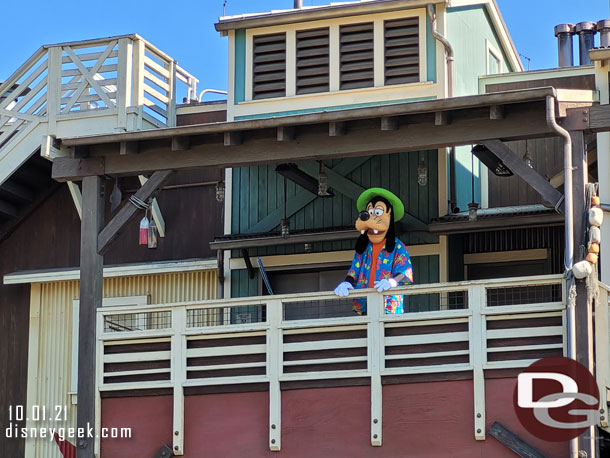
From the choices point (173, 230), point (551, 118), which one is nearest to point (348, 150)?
point (551, 118)

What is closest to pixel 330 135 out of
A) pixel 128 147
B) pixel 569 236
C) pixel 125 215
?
pixel 128 147

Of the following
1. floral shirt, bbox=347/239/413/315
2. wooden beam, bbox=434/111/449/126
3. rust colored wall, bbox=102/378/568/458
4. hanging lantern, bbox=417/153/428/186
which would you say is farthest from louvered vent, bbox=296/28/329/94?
rust colored wall, bbox=102/378/568/458

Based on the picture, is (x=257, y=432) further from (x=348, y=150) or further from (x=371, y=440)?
(x=348, y=150)

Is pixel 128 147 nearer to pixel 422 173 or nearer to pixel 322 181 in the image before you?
pixel 322 181

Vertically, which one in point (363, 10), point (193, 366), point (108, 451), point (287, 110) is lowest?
point (108, 451)

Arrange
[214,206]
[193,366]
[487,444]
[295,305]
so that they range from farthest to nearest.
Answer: [214,206] → [295,305] → [193,366] → [487,444]

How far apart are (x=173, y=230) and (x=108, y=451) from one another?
4.87m

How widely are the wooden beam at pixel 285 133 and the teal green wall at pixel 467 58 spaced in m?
3.22

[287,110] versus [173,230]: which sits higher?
[287,110]

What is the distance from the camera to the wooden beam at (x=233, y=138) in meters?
16.0

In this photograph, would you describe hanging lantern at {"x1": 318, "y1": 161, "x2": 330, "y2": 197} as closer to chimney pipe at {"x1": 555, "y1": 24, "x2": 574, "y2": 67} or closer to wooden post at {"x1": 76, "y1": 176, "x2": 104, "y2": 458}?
wooden post at {"x1": 76, "y1": 176, "x2": 104, "y2": 458}

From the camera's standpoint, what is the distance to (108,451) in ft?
51.6

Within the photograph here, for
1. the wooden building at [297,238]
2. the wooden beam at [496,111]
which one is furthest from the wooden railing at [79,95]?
the wooden beam at [496,111]

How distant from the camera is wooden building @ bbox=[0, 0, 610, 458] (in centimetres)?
1472
